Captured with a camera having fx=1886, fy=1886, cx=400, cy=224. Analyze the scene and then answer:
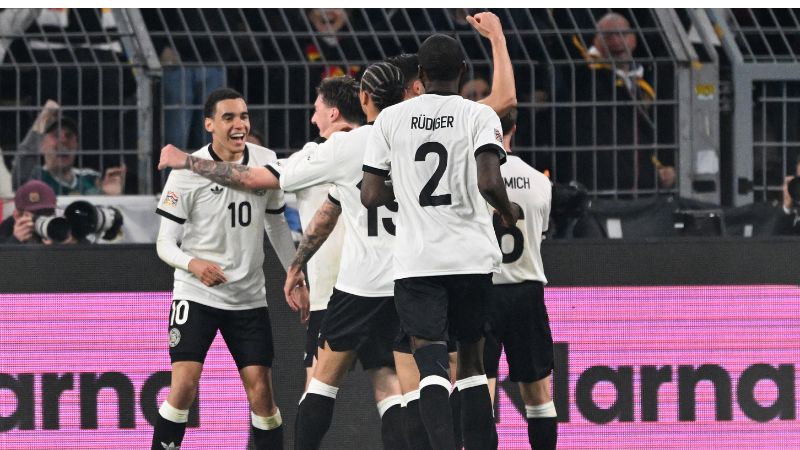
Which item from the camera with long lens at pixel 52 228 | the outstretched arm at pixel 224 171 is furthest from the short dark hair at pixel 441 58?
the camera with long lens at pixel 52 228

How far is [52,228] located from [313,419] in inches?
82.2

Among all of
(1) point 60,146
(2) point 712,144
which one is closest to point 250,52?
(1) point 60,146

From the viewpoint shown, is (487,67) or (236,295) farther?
(487,67)

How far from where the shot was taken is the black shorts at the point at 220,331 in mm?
8438

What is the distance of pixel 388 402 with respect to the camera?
8.17 m

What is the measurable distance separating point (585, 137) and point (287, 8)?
185cm

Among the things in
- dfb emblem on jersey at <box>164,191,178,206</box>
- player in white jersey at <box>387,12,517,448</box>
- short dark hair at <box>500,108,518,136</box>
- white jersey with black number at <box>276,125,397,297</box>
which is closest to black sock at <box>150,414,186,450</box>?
dfb emblem on jersey at <box>164,191,178,206</box>

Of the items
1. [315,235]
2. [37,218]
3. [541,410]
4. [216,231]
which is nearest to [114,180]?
[37,218]

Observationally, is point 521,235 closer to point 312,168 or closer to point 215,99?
point 312,168

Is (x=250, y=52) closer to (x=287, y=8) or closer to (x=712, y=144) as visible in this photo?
(x=287, y=8)

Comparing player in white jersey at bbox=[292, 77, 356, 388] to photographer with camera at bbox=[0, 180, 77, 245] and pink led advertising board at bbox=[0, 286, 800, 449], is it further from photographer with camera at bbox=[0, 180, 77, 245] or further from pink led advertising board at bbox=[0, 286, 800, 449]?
photographer with camera at bbox=[0, 180, 77, 245]

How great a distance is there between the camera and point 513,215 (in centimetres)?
732

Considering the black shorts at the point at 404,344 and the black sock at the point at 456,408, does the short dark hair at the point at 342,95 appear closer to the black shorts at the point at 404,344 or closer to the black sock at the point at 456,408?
the black shorts at the point at 404,344

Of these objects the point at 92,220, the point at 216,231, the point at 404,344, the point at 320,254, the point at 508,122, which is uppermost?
the point at 508,122
